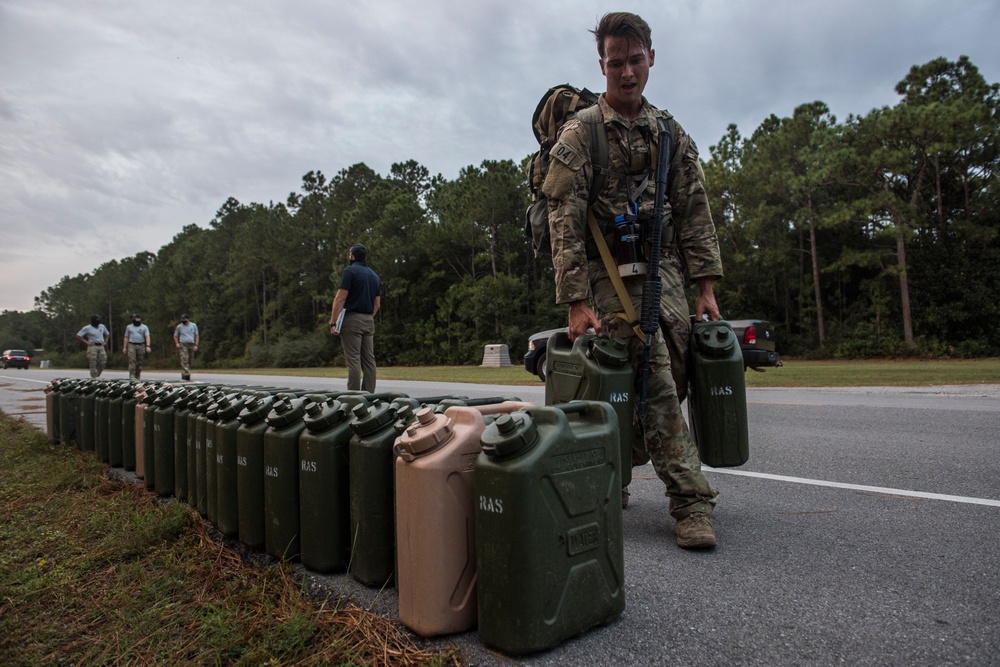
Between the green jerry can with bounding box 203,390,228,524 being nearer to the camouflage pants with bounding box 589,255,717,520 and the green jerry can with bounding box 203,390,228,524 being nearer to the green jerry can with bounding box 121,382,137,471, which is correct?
the green jerry can with bounding box 121,382,137,471

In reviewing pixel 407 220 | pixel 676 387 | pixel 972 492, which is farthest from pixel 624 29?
pixel 407 220

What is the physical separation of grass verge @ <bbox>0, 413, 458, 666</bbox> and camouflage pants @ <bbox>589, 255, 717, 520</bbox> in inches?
59.3

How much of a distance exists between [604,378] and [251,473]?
1610mm

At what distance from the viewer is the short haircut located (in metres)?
3.04

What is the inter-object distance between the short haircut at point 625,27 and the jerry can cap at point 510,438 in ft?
7.01

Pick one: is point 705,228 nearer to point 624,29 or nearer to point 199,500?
point 624,29

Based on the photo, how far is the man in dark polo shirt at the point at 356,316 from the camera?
8312mm

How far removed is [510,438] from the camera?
177cm

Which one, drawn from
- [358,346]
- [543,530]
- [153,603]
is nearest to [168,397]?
[153,603]

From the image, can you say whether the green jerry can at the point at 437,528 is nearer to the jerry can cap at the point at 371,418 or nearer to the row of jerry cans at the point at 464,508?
the row of jerry cans at the point at 464,508

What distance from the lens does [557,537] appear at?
1.83 meters

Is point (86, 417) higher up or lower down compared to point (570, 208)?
lower down

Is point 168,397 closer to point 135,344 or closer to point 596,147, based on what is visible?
point 596,147

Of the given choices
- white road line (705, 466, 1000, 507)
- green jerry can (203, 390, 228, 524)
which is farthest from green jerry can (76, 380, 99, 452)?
white road line (705, 466, 1000, 507)
